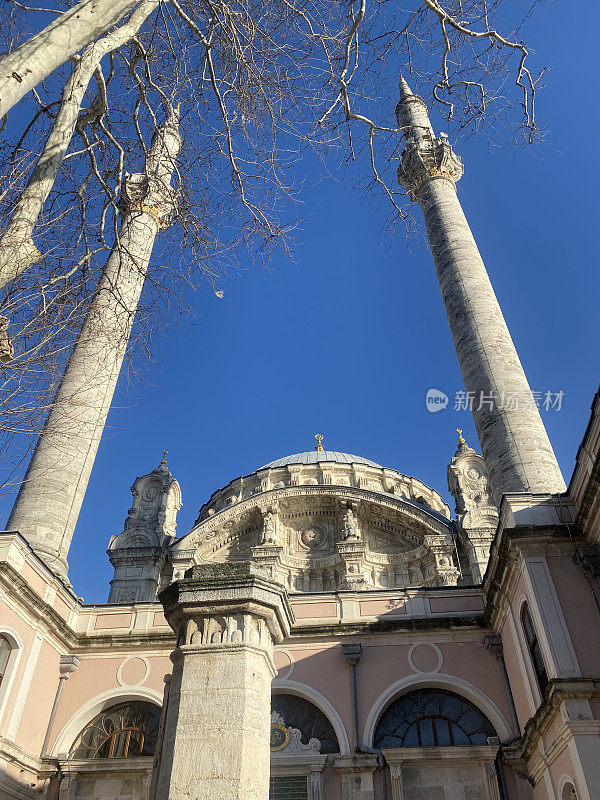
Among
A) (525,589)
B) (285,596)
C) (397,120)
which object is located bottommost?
(285,596)

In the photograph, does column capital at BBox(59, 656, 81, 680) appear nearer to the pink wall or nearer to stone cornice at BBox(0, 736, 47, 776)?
stone cornice at BBox(0, 736, 47, 776)

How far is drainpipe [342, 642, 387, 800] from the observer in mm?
11820

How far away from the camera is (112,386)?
1708cm

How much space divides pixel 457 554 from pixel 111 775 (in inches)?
547

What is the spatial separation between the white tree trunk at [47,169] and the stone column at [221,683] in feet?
10.9

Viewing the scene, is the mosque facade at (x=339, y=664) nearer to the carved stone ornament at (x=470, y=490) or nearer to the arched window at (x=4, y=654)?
the arched window at (x=4, y=654)

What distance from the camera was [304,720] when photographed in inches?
503

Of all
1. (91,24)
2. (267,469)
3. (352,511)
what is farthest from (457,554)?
(91,24)

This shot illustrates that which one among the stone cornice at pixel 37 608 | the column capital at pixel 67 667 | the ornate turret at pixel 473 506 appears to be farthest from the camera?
the ornate turret at pixel 473 506

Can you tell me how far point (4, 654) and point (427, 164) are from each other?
796 inches

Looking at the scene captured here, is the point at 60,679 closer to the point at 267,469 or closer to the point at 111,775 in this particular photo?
the point at 111,775

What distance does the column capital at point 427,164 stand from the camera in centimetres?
2302

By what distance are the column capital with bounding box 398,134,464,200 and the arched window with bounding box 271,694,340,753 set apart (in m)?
17.7


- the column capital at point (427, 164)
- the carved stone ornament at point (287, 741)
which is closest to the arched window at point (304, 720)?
the carved stone ornament at point (287, 741)
